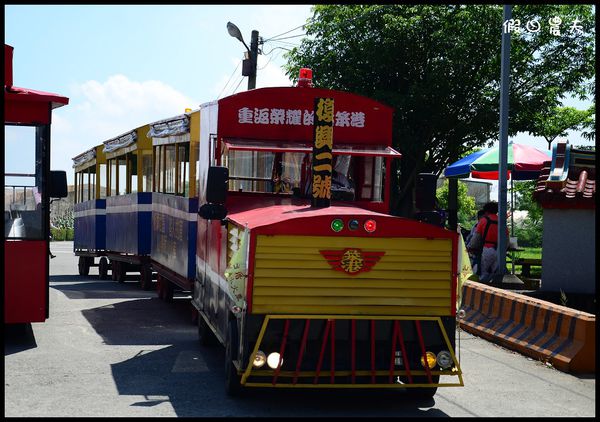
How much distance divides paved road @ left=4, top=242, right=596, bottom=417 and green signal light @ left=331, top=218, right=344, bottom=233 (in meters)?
1.57

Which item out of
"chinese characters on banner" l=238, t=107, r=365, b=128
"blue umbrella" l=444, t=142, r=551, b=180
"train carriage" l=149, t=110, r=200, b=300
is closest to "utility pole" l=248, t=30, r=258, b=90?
"blue umbrella" l=444, t=142, r=551, b=180

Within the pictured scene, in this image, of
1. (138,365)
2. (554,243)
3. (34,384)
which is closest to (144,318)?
(138,365)

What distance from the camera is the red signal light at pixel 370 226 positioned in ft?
26.7

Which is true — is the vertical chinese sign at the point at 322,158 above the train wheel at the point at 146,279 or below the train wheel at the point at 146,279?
above

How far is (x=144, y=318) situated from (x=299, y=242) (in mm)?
6990

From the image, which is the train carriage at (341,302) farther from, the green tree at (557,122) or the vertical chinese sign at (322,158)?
the green tree at (557,122)

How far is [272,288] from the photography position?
8.11 meters

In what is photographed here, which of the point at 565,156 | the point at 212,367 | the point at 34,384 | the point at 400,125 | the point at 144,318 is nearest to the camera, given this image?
the point at 34,384

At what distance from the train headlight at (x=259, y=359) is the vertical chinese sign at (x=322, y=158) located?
176 centimetres

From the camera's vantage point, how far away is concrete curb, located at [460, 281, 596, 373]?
1034cm

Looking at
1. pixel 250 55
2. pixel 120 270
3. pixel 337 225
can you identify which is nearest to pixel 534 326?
pixel 337 225

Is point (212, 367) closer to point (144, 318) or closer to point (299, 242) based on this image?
point (299, 242)

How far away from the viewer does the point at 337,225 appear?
812 centimetres

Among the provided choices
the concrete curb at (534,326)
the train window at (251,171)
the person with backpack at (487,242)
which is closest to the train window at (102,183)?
the person with backpack at (487,242)
